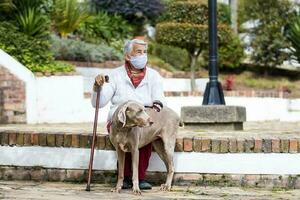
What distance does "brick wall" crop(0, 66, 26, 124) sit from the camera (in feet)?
32.1

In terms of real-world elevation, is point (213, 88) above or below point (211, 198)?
above

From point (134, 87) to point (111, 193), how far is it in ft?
2.86

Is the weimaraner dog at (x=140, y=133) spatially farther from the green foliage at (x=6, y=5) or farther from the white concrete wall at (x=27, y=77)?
the green foliage at (x=6, y=5)

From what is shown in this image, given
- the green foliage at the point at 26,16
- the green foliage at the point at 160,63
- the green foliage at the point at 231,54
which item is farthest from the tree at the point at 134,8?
the green foliage at the point at 26,16

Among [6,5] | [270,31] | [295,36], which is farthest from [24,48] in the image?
[270,31]

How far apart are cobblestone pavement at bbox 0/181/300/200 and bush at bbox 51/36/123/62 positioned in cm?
765

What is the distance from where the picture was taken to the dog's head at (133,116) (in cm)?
527

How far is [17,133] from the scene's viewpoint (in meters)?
6.42

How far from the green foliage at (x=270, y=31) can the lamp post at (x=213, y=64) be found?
1029cm

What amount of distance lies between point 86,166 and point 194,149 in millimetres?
936

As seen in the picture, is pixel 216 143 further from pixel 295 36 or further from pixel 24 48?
pixel 295 36

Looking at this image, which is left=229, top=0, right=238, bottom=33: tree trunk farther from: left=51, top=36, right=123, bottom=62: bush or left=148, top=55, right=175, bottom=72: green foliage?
left=51, top=36, right=123, bottom=62: bush

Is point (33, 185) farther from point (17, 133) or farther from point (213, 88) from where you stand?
point (213, 88)

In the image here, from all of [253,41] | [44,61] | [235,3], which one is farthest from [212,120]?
[235,3]
